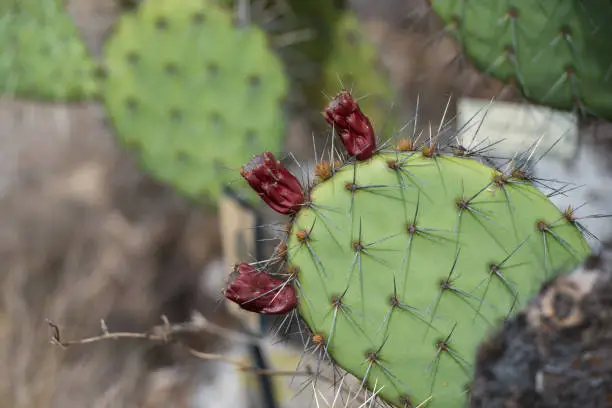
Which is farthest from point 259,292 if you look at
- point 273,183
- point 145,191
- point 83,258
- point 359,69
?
point 145,191

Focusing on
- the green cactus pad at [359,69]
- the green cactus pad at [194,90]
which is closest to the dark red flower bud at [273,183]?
the green cactus pad at [194,90]

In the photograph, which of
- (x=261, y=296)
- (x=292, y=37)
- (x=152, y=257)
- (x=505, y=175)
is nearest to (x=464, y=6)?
(x=505, y=175)

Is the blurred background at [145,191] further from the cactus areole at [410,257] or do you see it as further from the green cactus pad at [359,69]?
the cactus areole at [410,257]

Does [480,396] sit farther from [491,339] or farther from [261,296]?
[261,296]

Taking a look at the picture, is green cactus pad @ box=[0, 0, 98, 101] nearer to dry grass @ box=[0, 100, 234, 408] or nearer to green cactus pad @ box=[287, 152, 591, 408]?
dry grass @ box=[0, 100, 234, 408]

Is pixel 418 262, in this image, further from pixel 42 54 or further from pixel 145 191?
pixel 145 191
